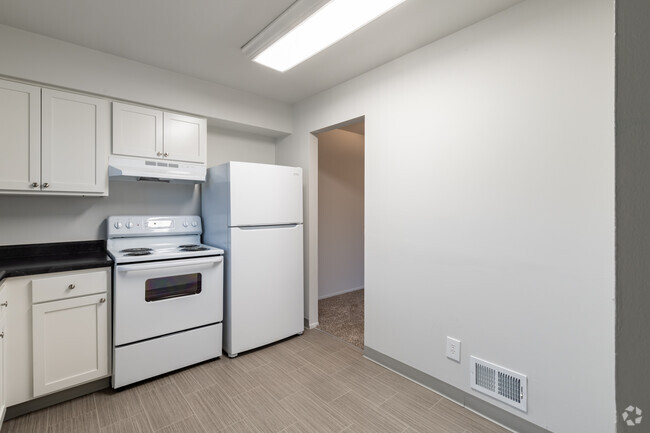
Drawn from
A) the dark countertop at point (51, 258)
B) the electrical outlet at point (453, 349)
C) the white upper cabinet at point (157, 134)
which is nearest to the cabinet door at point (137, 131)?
the white upper cabinet at point (157, 134)

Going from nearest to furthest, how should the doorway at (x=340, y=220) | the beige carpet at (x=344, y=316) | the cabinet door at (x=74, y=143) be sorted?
the cabinet door at (x=74, y=143), the beige carpet at (x=344, y=316), the doorway at (x=340, y=220)

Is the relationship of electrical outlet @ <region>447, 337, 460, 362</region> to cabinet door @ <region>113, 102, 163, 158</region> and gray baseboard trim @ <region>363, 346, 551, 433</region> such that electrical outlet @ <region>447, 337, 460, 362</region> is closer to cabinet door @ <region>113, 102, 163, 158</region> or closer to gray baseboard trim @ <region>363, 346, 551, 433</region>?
gray baseboard trim @ <region>363, 346, 551, 433</region>

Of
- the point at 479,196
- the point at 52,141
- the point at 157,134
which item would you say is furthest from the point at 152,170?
the point at 479,196

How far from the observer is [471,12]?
176cm

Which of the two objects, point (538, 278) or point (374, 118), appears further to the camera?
point (374, 118)

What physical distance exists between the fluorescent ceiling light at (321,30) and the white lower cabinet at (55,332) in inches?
75.5

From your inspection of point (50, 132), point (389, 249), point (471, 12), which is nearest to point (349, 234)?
point (389, 249)

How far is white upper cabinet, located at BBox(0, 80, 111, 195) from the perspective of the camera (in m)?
1.93

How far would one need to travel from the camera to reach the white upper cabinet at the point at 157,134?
233 centimetres

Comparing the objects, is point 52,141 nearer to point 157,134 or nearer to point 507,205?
point 157,134

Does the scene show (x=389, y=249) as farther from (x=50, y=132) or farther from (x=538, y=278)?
(x=50, y=132)

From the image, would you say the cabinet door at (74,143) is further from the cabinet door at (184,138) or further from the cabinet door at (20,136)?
the cabinet door at (184,138)
